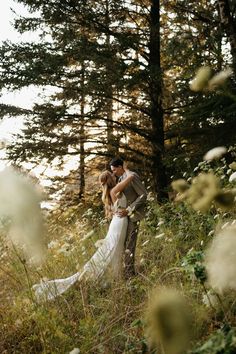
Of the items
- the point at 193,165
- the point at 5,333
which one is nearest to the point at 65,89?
the point at 193,165

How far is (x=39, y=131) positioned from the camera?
9.83 meters

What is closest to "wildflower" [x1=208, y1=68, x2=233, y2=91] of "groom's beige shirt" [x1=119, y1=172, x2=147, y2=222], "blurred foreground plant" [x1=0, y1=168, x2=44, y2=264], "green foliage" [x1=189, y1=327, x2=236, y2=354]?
"blurred foreground plant" [x1=0, y1=168, x2=44, y2=264]

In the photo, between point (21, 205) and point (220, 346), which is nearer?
point (21, 205)

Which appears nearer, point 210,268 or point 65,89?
point 210,268

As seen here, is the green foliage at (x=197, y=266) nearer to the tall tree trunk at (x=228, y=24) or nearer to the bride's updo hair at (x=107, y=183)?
the bride's updo hair at (x=107, y=183)

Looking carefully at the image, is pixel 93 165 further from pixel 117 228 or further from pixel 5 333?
pixel 5 333

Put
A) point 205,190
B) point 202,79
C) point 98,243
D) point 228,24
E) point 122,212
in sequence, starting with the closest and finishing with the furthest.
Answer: point 205,190 → point 202,79 → point 98,243 → point 122,212 → point 228,24

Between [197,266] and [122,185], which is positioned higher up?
[122,185]

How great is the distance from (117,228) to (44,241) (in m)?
4.57

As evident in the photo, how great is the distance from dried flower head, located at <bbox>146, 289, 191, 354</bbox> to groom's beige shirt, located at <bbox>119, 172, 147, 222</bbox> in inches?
185

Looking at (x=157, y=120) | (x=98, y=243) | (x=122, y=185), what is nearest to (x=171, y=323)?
(x=98, y=243)

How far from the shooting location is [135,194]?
548 cm

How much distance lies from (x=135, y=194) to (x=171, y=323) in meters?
4.96

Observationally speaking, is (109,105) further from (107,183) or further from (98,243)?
(98,243)
